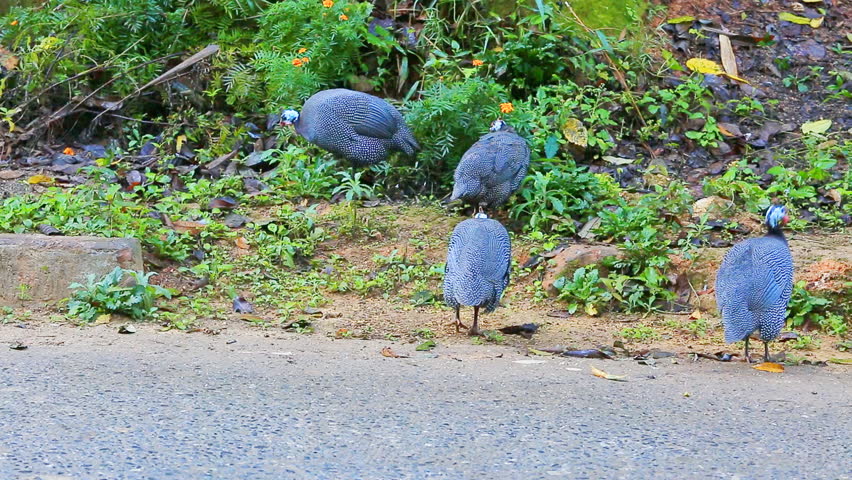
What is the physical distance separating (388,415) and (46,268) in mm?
2926

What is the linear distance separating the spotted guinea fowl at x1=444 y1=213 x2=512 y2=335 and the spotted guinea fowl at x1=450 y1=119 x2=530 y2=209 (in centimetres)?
Result: 124

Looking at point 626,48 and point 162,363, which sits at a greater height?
point 626,48

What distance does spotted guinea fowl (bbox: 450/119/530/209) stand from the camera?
24.0ft

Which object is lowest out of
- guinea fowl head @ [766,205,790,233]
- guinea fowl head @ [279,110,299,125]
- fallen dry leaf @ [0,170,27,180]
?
fallen dry leaf @ [0,170,27,180]

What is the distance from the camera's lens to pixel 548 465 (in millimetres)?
3549

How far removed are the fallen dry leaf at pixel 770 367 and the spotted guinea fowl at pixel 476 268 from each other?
1.42 meters

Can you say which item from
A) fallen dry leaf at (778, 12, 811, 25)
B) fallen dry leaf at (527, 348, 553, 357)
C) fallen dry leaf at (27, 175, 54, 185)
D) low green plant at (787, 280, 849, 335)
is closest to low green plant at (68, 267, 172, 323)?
fallen dry leaf at (527, 348, 553, 357)

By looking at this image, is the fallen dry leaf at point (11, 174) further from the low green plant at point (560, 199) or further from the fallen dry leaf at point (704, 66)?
the fallen dry leaf at point (704, 66)

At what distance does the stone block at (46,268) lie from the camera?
239 inches

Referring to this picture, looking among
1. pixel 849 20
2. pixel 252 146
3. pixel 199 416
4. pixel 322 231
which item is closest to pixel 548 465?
pixel 199 416

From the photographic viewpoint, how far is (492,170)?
732 cm

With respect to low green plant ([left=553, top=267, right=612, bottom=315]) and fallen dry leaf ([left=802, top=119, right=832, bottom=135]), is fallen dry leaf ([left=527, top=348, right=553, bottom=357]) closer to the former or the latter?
low green plant ([left=553, top=267, right=612, bottom=315])

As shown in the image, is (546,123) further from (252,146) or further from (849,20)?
(849,20)

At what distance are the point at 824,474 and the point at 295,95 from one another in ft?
19.8
